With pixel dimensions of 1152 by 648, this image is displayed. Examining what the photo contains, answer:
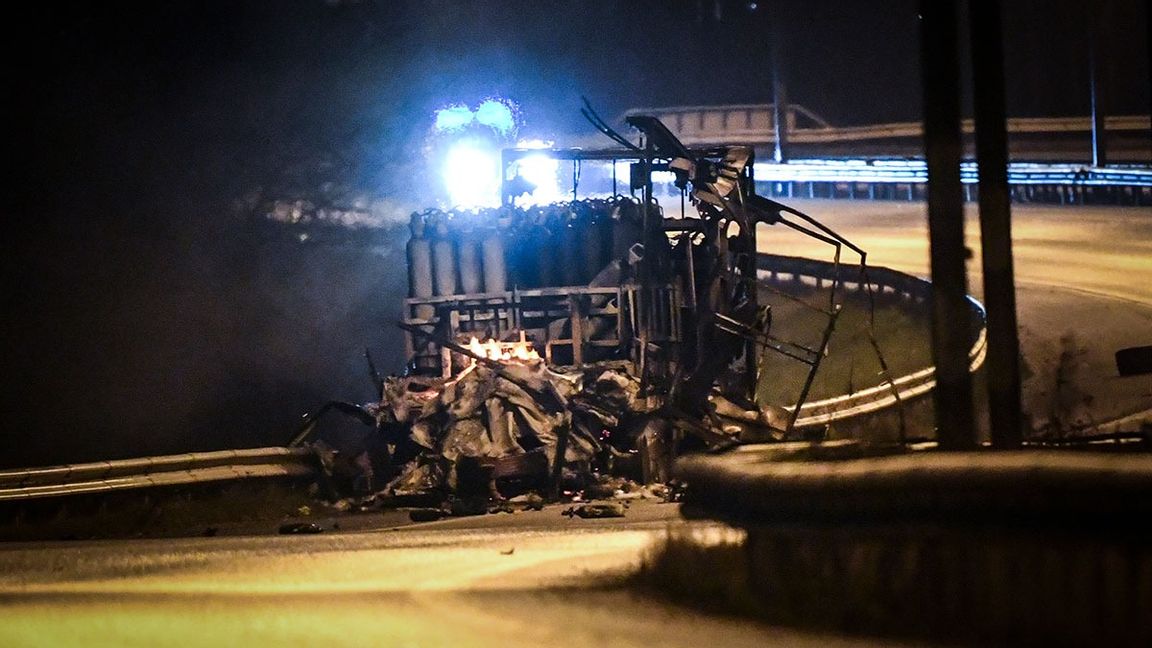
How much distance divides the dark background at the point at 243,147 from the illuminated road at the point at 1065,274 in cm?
756

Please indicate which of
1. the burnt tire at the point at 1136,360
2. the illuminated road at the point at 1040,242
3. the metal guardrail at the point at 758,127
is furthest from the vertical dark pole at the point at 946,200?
the metal guardrail at the point at 758,127

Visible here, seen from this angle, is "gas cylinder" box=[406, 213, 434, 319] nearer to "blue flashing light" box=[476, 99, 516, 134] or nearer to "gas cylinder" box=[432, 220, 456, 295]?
"gas cylinder" box=[432, 220, 456, 295]

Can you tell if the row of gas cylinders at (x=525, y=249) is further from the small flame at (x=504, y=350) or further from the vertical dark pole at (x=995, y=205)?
the vertical dark pole at (x=995, y=205)

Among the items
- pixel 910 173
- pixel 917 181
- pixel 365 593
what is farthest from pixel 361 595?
pixel 917 181

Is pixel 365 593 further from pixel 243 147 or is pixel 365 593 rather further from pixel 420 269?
pixel 243 147

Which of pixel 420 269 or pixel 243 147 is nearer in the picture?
pixel 420 269

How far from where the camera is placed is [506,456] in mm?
14555

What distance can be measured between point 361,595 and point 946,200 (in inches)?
177

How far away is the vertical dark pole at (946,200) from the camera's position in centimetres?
756

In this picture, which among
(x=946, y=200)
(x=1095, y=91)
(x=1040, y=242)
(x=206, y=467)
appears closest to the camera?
(x=946, y=200)

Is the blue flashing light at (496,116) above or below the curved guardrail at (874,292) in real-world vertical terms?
above

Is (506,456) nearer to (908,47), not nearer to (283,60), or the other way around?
(283,60)

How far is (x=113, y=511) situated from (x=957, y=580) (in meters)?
11.0

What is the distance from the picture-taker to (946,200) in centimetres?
758
